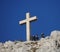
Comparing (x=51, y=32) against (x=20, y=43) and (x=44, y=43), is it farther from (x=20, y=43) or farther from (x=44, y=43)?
(x=20, y=43)

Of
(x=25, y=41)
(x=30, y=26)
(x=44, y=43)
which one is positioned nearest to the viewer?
(x=44, y=43)

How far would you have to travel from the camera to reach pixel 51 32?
13430 mm

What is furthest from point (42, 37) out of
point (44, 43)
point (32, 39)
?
point (44, 43)

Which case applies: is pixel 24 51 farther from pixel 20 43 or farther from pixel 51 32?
pixel 51 32

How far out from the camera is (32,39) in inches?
603

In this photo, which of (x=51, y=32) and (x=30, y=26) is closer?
(x=51, y=32)

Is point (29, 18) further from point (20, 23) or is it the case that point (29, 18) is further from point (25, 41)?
point (25, 41)

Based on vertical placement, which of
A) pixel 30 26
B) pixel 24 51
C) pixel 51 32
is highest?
pixel 30 26

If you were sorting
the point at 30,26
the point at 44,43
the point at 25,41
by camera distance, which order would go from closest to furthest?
the point at 44,43
the point at 25,41
the point at 30,26

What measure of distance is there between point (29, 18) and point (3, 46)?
245cm

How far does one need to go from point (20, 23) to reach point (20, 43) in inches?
91.6

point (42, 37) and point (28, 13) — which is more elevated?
point (28, 13)

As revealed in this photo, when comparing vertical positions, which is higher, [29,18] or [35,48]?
[29,18]

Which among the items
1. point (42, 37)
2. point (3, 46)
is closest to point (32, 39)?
point (42, 37)
